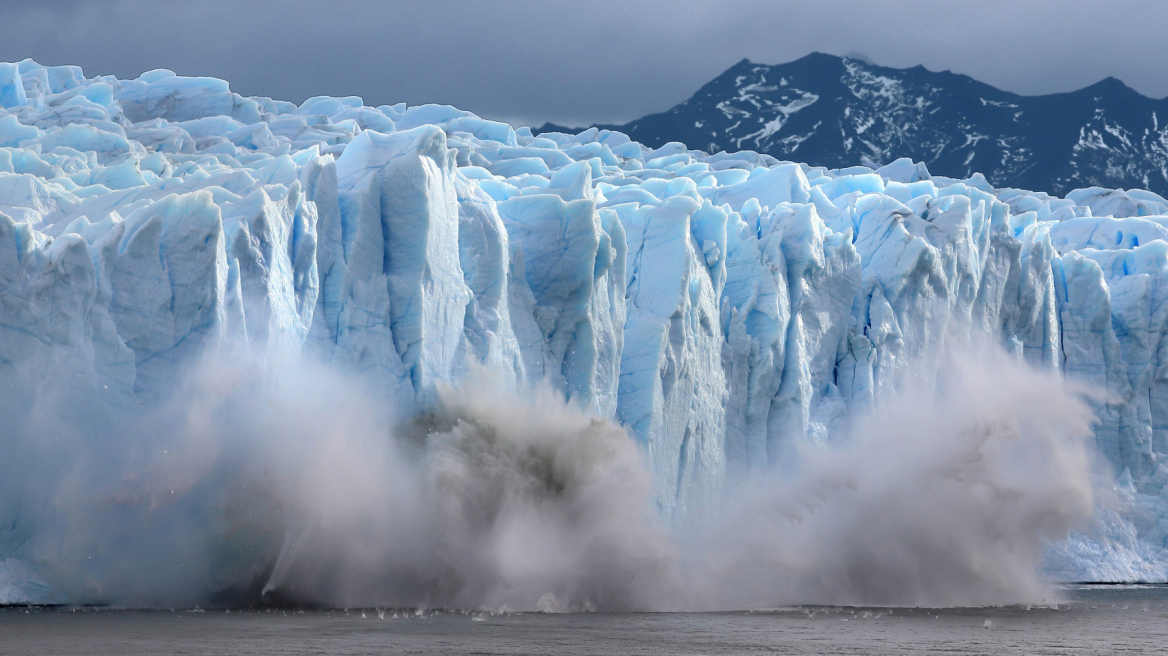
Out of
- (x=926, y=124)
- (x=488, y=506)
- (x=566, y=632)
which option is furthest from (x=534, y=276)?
(x=926, y=124)

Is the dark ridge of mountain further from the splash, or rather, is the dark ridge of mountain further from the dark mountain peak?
the splash

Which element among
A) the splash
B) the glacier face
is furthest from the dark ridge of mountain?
the splash

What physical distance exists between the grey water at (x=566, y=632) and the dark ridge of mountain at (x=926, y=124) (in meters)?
53.5

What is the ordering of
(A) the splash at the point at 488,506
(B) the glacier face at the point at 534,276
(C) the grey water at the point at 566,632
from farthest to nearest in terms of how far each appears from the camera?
1. (B) the glacier face at the point at 534,276
2. (A) the splash at the point at 488,506
3. (C) the grey water at the point at 566,632

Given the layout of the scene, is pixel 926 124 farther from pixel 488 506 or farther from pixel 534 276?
pixel 488 506

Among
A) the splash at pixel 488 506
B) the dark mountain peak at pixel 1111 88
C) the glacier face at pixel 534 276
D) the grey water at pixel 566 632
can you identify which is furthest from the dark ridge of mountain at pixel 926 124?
the grey water at pixel 566 632

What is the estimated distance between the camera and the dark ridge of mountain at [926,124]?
71.9m

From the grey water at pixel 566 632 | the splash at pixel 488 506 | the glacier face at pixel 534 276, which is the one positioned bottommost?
the grey water at pixel 566 632

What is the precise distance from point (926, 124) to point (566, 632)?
6790cm

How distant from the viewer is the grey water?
14.2 meters

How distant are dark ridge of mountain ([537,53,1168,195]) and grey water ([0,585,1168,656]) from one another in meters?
53.5

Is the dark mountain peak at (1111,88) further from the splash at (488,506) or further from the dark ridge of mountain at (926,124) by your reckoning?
the splash at (488,506)

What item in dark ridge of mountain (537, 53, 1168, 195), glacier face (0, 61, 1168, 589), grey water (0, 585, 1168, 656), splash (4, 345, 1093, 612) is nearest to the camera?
grey water (0, 585, 1168, 656)

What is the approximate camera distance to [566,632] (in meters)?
16.8
